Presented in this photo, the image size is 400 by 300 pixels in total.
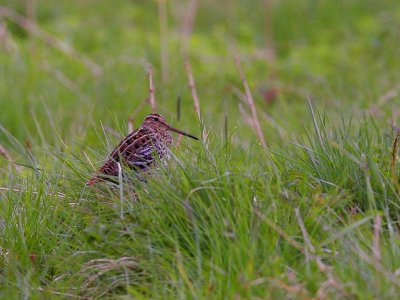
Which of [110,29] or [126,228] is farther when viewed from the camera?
[110,29]

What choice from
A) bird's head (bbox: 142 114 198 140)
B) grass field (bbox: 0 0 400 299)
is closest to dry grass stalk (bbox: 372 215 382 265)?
grass field (bbox: 0 0 400 299)

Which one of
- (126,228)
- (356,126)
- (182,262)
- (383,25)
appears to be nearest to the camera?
(182,262)

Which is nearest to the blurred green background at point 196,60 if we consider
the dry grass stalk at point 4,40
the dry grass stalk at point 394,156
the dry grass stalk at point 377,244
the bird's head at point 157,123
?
the dry grass stalk at point 4,40

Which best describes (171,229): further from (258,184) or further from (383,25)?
(383,25)

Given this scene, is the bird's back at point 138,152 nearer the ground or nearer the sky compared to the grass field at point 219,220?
nearer the sky

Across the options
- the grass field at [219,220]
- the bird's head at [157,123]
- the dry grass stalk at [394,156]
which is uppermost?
the bird's head at [157,123]

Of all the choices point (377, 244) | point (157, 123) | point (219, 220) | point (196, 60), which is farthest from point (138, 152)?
point (196, 60)

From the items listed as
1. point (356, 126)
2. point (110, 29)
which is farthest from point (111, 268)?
point (110, 29)

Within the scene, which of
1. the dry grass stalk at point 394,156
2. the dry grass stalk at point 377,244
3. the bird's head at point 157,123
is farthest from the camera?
the bird's head at point 157,123

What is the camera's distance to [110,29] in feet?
33.7

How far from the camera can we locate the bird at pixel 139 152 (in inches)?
172

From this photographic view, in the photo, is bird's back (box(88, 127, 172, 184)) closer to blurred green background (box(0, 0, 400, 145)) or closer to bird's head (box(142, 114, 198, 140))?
bird's head (box(142, 114, 198, 140))

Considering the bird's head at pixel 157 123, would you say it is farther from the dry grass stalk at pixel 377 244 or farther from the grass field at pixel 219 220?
the dry grass stalk at pixel 377 244

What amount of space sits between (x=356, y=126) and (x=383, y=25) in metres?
4.92
